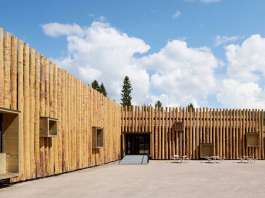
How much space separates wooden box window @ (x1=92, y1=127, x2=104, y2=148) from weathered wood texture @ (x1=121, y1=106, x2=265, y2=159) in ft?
21.8

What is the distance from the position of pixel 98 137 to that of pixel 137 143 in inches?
314

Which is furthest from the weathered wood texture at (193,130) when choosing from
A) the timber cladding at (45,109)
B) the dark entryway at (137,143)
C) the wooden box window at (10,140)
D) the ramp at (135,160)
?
the wooden box window at (10,140)

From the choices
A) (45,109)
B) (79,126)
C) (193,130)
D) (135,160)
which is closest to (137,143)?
(193,130)

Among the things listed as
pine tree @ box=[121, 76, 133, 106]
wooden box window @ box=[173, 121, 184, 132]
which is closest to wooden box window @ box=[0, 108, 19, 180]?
wooden box window @ box=[173, 121, 184, 132]

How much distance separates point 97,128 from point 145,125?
7.75 meters

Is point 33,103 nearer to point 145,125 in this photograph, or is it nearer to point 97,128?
point 97,128

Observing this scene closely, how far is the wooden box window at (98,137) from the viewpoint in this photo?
21856mm

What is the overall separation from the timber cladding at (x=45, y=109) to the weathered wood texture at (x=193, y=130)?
23.7 feet

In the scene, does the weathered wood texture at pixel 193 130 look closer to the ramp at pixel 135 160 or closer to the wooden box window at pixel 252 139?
the wooden box window at pixel 252 139

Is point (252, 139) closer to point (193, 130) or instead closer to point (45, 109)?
point (193, 130)

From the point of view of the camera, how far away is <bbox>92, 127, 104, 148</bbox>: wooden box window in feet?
71.7

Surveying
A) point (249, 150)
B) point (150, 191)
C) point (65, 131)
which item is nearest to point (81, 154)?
point (65, 131)

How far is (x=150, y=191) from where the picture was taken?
35.9 feet

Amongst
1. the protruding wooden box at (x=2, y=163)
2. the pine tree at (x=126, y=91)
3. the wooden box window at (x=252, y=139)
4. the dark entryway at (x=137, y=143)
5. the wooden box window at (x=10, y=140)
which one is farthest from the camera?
the pine tree at (x=126, y=91)
